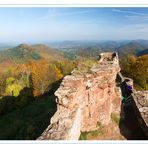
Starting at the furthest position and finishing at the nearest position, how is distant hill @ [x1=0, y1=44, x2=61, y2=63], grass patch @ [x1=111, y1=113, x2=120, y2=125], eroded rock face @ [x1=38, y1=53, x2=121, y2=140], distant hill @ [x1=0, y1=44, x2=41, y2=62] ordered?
distant hill @ [x1=0, y1=44, x2=41, y2=62], distant hill @ [x1=0, y1=44, x2=61, y2=63], grass patch @ [x1=111, y1=113, x2=120, y2=125], eroded rock face @ [x1=38, y1=53, x2=121, y2=140]

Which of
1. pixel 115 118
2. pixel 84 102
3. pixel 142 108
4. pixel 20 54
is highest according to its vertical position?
pixel 84 102

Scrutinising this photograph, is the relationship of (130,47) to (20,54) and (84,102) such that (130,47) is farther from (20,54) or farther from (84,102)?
(84,102)

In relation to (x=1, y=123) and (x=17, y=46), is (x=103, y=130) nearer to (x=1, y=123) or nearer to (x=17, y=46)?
(x=1, y=123)

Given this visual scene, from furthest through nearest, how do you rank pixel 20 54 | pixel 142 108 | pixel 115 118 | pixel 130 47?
pixel 20 54 < pixel 130 47 < pixel 115 118 < pixel 142 108

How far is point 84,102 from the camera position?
9.29 meters

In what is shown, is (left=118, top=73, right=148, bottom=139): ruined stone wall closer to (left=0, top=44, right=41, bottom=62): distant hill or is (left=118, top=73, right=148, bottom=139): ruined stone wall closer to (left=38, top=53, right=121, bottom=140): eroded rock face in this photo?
(left=38, top=53, right=121, bottom=140): eroded rock face

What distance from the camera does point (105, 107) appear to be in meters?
10.3

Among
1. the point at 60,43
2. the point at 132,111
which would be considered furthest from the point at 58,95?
the point at 60,43

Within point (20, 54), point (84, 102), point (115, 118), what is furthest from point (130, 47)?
point (84, 102)

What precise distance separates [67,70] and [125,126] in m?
32.8

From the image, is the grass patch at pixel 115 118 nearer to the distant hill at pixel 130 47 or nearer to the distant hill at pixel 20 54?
the distant hill at pixel 130 47

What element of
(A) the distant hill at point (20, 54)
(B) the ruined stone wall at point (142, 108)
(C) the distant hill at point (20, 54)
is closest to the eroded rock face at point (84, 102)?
(B) the ruined stone wall at point (142, 108)

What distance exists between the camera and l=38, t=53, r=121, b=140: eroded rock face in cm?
697

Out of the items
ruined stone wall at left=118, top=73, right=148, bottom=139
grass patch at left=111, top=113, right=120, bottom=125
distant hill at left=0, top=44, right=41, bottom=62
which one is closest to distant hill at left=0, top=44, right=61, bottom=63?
distant hill at left=0, top=44, right=41, bottom=62
